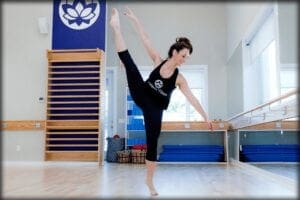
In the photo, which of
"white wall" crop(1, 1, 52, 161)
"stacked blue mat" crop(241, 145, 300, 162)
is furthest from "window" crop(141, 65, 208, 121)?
"white wall" crop(1, 1, 52, 161)

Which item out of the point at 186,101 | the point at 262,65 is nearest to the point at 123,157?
the point at 186,101

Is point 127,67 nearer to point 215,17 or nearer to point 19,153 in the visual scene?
point 19,153

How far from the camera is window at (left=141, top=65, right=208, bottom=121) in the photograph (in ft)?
26.5

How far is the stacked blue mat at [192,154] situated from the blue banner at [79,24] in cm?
250

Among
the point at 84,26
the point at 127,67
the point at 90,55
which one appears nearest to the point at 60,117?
the point at 90,55

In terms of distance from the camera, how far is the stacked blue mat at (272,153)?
13.0 ft

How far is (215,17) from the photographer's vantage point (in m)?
8.29

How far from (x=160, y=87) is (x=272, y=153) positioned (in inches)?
94.7

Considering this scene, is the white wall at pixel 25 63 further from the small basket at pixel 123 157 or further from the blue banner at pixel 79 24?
the small basket at pixel 123 157

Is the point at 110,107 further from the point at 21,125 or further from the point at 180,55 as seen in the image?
the point at 180,55

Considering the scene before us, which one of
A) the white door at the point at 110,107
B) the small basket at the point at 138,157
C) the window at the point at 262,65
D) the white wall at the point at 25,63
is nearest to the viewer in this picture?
the window at the point at 262,65

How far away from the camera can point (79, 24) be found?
712cm

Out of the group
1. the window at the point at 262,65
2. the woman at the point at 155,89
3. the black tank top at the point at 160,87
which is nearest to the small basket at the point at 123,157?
the window at the point at 262,65

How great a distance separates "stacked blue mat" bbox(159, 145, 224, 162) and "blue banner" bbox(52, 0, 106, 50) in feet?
8.19
